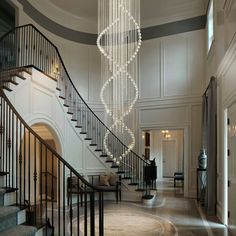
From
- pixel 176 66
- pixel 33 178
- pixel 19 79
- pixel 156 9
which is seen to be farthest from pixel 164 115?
pixel 33 178

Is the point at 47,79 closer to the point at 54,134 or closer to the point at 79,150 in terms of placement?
the point at 54,134

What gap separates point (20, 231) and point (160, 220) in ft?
12.2

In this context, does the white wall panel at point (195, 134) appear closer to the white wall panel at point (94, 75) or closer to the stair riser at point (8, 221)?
the white wall panel at point (94, 75)

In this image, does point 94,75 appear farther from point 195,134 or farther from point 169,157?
point 169,157

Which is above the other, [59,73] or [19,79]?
[59,73]

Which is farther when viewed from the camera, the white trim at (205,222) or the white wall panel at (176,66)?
the white wall panel at (176,66)

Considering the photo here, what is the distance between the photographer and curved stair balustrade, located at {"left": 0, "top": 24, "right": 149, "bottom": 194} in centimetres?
809

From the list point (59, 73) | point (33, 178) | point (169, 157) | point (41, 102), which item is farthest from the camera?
point (169, 157)

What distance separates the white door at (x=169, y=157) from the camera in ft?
49.3

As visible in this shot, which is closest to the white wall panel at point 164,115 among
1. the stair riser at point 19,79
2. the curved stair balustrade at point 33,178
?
the curved stair balustrade at point 33,178

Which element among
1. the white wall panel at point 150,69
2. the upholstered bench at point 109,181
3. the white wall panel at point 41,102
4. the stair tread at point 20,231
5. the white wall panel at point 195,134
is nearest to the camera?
the stair tread at point 20,231

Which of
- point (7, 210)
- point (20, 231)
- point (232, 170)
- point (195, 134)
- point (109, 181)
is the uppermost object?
point (195, 134)

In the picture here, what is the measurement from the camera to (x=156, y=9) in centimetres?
993

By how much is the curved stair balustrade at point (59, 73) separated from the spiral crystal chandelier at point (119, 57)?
14.6 inches
